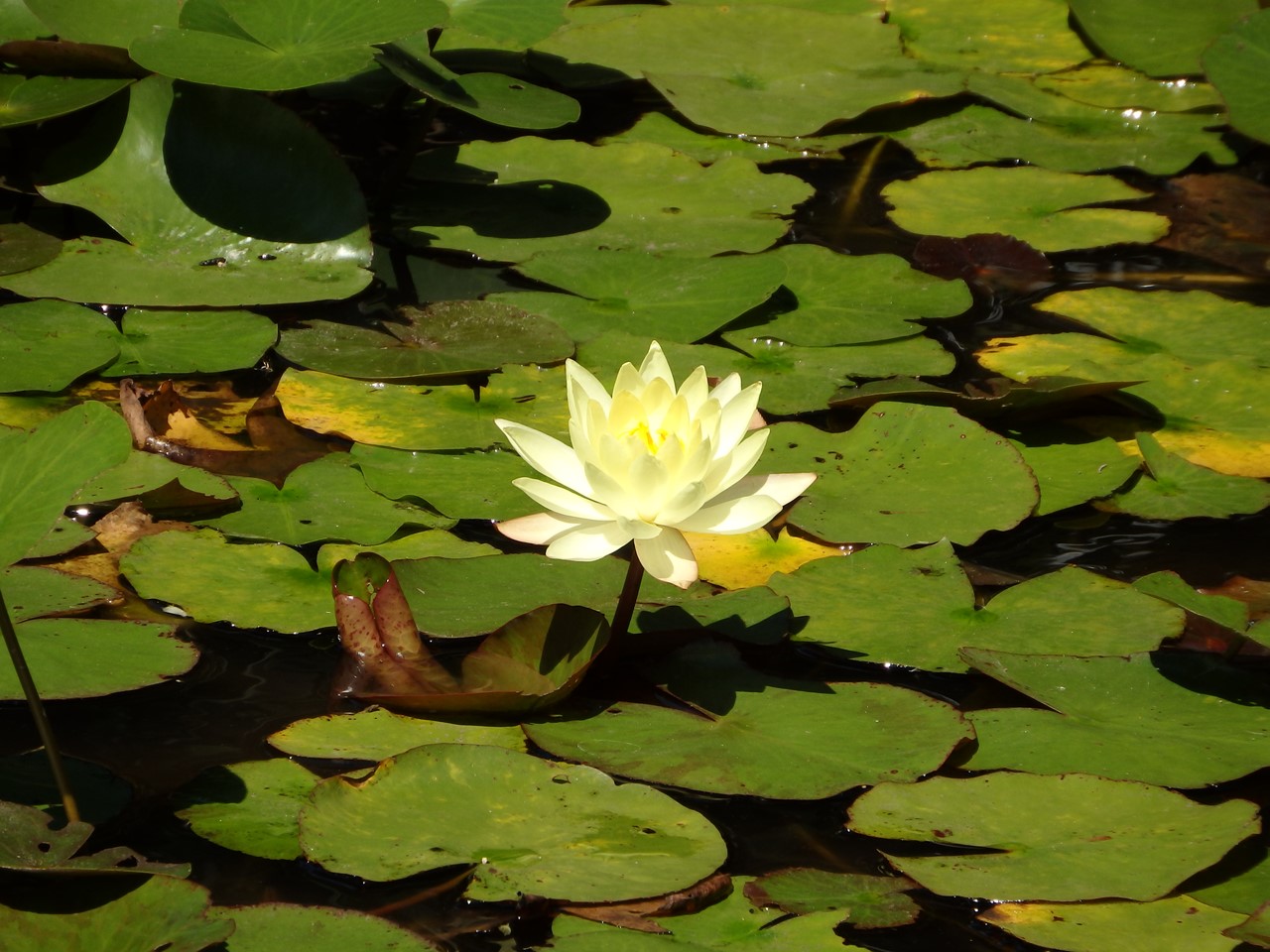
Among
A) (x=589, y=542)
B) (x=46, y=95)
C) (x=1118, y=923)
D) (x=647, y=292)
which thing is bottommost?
(x=1118, y=923)

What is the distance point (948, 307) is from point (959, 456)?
0.65m

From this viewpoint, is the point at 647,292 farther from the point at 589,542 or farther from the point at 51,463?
the point at 51,463

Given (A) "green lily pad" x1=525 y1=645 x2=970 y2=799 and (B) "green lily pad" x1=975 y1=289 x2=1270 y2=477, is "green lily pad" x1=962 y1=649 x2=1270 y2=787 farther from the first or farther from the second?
(B) "green lily pad" x1=975 y1=289 x2=1270 y2=477

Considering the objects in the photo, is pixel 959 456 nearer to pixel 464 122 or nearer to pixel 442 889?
pixel 442 889

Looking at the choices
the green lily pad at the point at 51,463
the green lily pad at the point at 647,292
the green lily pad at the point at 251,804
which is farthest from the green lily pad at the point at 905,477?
the green lily pad at the point at 51,463

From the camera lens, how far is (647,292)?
289 centimetres

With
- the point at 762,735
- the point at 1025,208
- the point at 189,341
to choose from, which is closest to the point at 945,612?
the point at 762,735

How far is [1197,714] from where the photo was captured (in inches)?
73.0

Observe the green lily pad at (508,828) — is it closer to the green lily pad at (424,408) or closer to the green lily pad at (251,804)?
the green lily pad at (251,804)

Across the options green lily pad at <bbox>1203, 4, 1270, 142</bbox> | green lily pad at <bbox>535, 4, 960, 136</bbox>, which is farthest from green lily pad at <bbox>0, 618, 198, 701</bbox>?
green lily pad at <bbox>1203, 4, 1270, 142</bbox>

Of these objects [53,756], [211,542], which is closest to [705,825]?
[53,756]

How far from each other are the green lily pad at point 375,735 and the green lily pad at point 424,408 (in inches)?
28.2

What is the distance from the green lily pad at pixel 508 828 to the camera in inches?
59.1

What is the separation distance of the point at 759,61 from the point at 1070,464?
2.02 m
